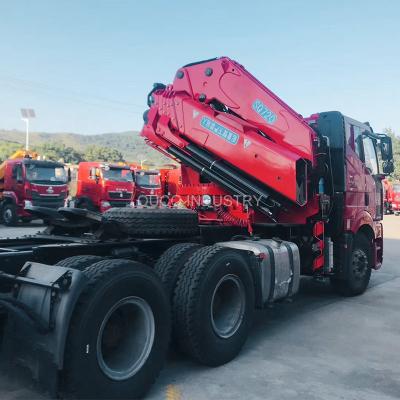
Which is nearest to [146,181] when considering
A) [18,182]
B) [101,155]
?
[18,182]

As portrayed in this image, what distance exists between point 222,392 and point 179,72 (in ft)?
14.3

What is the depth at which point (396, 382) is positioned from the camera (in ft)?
12.0

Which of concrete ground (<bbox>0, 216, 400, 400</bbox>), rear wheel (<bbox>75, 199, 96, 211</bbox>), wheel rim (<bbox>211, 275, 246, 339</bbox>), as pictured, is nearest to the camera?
concrete ground (<bbox>0, 216, 400, 400</bbox>)

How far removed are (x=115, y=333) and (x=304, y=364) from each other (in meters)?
1.76

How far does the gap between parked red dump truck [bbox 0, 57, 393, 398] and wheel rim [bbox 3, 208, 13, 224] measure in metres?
12.2

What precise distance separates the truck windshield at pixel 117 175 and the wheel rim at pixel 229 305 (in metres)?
15.1

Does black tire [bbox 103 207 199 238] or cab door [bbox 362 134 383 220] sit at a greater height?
cab door [bbox 362 134 383 220]

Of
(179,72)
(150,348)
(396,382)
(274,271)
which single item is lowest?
(396,382)

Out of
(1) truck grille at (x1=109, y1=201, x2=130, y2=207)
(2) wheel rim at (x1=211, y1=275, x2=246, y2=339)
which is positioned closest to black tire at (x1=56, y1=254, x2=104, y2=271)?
(2) wheel rim at (x1=211, y1=275, x2=246, y2=339)

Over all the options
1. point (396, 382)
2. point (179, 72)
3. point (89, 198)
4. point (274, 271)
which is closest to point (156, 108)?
point (179, 72)

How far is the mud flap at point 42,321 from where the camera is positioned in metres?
2.74

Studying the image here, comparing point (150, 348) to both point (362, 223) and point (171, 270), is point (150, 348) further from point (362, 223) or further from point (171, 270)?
point (362, 223)

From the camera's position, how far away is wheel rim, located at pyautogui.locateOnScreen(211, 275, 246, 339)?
4137 mm

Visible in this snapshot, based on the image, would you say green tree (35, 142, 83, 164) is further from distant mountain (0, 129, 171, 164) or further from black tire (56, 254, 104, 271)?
distant mountain (0, 129, 171, 164)
